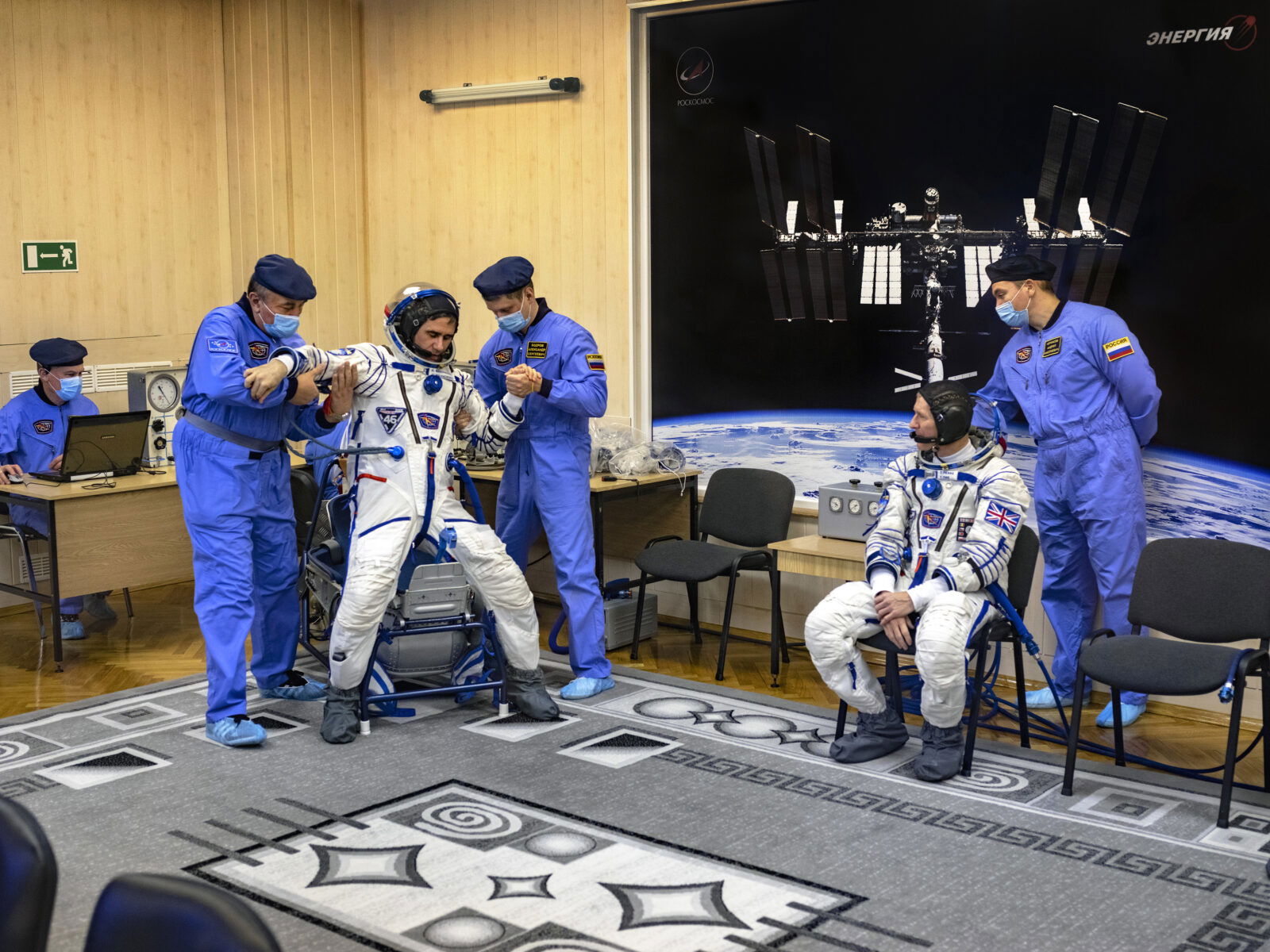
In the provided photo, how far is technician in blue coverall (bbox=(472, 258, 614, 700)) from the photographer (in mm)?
5152

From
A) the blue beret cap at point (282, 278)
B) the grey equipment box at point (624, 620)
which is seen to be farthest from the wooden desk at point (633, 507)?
the blue beret cap at point (282, 278)

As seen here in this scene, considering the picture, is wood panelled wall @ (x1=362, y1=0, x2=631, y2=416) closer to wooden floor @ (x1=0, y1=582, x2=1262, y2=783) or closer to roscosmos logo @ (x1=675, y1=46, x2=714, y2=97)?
roscosmos logo @ (x1=675, y1=46, x2=714, y2=97)

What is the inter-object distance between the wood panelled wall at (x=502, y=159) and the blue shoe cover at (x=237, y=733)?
2739 mm

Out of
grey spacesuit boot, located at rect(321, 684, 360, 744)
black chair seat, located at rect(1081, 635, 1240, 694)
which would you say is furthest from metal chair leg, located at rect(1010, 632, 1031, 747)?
grey spacesuit boot, located at rect(321, 684, 360, 744)

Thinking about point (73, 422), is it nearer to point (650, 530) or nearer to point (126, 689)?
point (126, 689)

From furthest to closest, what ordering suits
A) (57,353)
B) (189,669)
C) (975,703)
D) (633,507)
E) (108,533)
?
1. (633,507)
2. (57,353)
3. (108,533)
4. (189,669)
5. (975,703)

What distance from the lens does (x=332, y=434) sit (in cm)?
535

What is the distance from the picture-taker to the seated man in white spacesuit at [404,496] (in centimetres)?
468

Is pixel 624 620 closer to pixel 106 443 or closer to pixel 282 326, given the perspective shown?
pixel 282 326

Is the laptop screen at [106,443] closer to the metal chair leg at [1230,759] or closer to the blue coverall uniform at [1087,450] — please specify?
the blue coverall uniform at [1087,450]

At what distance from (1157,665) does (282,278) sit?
310 centimetres

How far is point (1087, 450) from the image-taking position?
500cm

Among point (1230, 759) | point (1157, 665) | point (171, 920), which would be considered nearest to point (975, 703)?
point (1157, 665)

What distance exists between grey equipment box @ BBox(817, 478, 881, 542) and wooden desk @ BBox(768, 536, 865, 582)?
1.6 inches
